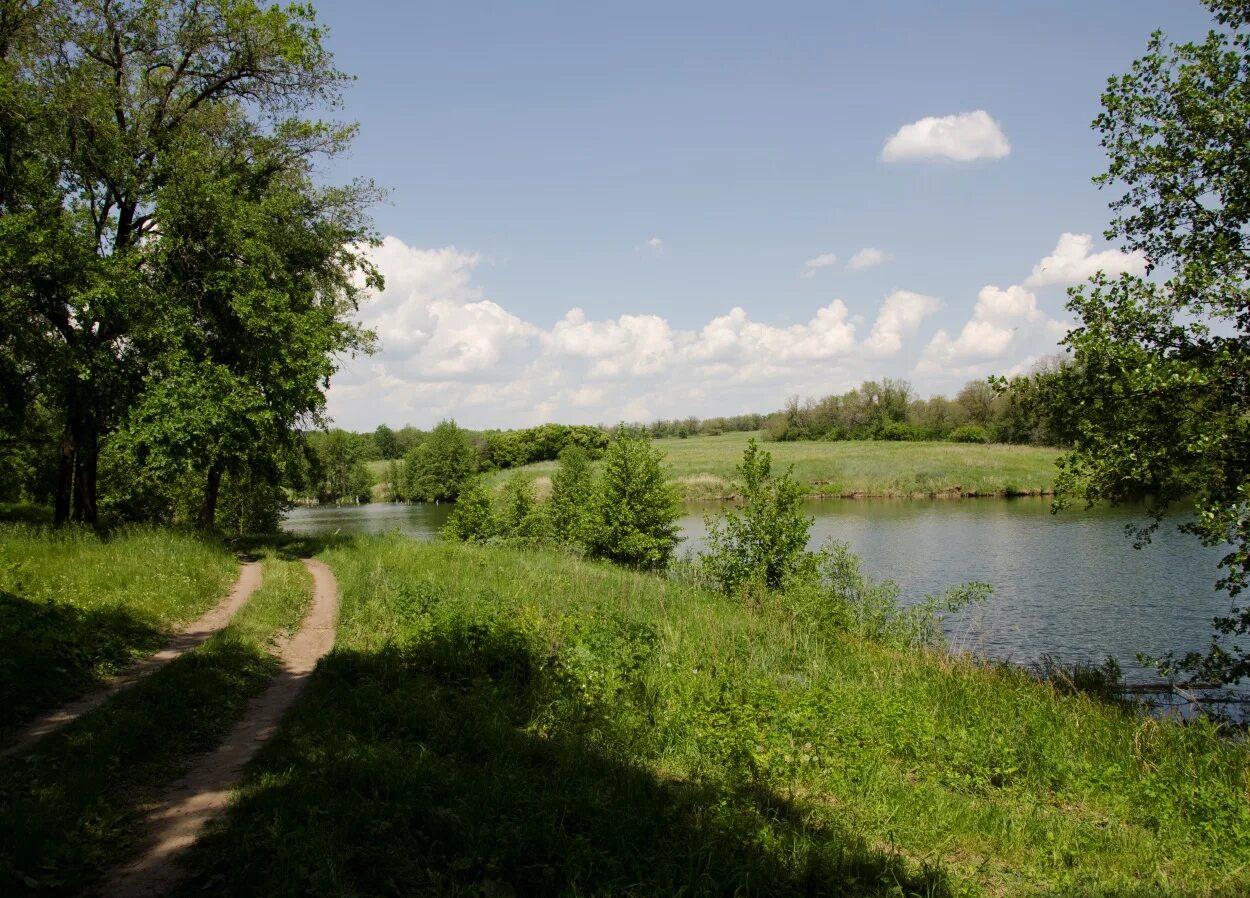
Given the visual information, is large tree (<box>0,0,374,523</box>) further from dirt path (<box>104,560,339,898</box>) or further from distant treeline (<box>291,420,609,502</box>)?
distant treeline (<box>291,420,609,502</box>)

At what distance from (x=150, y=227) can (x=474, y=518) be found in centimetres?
2224

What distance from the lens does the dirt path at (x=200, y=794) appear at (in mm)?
4559

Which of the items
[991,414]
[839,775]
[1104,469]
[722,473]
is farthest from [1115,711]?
[991,414]

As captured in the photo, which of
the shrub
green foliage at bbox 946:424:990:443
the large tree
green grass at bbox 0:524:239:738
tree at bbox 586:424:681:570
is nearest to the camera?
green grass at bbox 0:524:239:738

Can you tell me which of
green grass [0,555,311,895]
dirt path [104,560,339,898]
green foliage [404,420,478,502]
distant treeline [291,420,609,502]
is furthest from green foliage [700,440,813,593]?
green foliage [404,420,478,502]

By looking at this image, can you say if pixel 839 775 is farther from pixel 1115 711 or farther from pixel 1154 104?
pixel 1154 104

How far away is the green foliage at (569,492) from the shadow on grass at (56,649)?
2540cm

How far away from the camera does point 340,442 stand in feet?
420

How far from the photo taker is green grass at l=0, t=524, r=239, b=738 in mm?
7793

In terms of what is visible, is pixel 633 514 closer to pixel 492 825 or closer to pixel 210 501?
pixel 210 501

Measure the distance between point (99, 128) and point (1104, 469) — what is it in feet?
75.5

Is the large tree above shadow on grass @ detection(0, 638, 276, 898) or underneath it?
above

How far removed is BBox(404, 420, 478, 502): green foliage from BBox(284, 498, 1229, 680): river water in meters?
68.4

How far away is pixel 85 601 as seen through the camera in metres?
10.8
